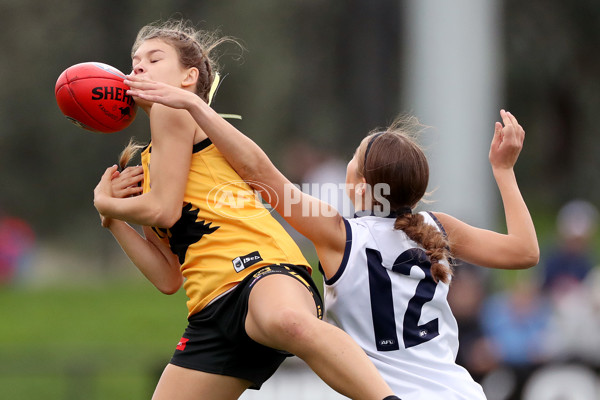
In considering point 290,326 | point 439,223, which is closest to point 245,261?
point 290,326

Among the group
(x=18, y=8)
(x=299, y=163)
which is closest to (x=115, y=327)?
(x=299, y=163)

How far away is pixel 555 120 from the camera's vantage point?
2405 cm

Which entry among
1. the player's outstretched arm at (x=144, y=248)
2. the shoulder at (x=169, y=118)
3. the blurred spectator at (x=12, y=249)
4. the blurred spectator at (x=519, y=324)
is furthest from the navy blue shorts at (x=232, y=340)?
the blurred spectator at (x=12, y=249)

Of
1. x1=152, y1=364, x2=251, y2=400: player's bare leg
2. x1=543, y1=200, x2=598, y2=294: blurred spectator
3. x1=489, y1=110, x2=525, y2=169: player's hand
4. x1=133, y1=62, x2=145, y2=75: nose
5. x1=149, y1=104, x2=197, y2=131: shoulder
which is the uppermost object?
x1=133, y1=62, x2=145, y2=75: nose

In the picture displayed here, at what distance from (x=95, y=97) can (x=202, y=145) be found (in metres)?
0.49

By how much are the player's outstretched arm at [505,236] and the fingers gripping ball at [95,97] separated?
1.43 m

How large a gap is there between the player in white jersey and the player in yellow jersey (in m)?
0.13

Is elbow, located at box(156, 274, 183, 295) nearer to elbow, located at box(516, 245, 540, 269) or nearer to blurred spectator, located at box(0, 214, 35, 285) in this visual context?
elbow, located at box(516, 245, 540, 269)

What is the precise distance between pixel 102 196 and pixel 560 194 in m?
21.2

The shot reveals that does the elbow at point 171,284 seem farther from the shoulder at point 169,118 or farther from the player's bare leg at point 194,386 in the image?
the shoulder at point 169,118

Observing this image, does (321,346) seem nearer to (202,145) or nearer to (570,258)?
(202,145)

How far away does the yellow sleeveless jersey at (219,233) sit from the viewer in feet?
12.2

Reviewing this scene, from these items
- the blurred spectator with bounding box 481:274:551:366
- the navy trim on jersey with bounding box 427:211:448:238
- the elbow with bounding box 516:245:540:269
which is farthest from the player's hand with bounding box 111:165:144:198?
the blurred spectator with bounding box 481:274:551:366

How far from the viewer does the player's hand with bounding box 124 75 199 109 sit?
3.60 m
